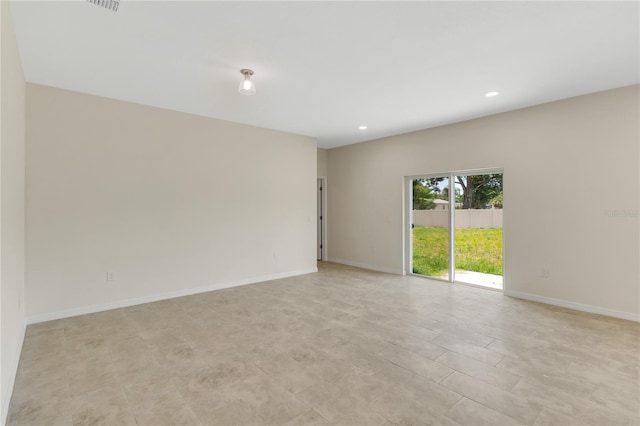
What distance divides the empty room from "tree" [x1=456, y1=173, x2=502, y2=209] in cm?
4

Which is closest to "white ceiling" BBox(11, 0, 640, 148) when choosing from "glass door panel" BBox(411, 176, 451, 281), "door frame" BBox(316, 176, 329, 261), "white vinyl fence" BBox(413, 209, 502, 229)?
"white vinyl fence" BBox(413, 209, 502, 229)

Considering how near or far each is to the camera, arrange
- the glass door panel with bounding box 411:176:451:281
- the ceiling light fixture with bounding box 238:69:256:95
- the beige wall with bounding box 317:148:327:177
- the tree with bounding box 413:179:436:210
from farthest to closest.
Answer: the beige wall with bounding box 317:148:327:177 → the tree with bounding box 413:179:436:210 → the glass door panel with bounding box 411:176:451:281 → the ceiling light fixture with bounding box 238:69:256:95

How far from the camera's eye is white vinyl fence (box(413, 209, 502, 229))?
504cm

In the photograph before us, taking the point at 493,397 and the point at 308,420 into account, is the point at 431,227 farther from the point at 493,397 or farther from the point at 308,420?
the point at 308,420

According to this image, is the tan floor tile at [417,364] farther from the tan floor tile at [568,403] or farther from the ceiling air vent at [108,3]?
the ceiling air vent at [108,3]

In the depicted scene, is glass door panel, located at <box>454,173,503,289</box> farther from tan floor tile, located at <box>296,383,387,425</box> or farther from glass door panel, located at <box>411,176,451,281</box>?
tan floor tile, located at <box>296,383,387,425</box>

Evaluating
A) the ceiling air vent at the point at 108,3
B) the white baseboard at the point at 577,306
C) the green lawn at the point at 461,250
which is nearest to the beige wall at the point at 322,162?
the green lawn at the point at 461,250

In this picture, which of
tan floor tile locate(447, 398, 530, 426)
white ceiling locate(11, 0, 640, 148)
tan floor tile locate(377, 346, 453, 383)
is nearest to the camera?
tan floor tile locate(447, 398, 530, 426)

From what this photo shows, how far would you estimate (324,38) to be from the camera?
8.73 ft

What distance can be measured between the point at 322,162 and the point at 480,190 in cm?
371

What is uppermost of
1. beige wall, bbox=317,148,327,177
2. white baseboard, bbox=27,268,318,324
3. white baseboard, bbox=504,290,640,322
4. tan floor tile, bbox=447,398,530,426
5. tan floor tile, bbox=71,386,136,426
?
beige wall, bbox=317,148,327,177

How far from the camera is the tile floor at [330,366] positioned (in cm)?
207

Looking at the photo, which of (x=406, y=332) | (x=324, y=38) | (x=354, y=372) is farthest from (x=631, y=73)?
(x=354, y=372)

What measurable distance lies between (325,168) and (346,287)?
11.3ft
